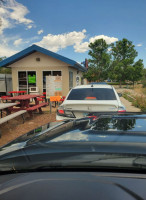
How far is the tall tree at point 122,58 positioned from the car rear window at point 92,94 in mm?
35736

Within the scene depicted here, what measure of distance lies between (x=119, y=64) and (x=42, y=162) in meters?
40.5

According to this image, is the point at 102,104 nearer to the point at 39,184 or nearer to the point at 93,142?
the point at 93,142

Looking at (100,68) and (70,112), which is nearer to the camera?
(70,112)

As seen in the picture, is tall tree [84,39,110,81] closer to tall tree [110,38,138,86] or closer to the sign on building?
tall tree [110,38,138,86]

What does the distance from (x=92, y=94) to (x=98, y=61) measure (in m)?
38.8

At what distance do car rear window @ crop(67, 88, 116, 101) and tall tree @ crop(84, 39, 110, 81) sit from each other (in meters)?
37.3

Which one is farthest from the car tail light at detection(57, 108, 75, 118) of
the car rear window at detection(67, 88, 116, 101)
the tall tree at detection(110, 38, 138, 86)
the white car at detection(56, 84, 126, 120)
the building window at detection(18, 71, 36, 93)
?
the tall tree at detection(110, 38, 138, 86)

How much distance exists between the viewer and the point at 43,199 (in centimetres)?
87

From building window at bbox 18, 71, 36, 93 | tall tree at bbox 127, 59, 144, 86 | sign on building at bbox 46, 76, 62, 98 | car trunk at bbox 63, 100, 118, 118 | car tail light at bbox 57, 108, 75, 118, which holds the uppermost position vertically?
tall tree at bbox 127, 59, 144, 86

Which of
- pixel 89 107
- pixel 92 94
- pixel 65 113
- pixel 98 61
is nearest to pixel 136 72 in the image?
pixel 98 61

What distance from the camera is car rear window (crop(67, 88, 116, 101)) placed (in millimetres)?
4887

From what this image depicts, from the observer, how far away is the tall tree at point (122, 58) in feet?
129

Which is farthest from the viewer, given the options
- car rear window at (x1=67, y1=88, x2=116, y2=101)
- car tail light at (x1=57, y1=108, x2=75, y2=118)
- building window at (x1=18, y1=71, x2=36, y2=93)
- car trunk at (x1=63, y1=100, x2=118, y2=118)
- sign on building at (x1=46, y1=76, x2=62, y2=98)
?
building window at (x1=18, y1=71, x2=36, y2=93)

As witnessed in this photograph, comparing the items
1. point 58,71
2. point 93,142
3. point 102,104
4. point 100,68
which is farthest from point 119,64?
point 93,142
